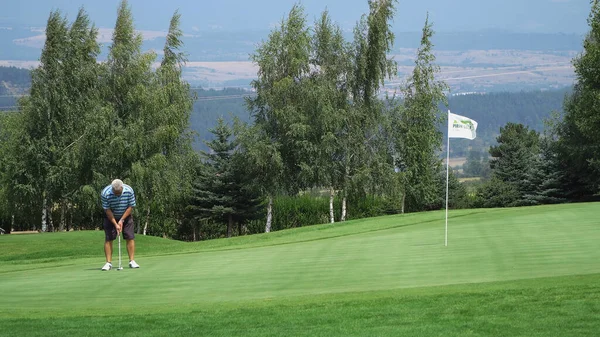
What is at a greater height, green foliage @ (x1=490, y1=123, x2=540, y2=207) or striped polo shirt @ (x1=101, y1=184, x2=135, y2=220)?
striped polo shirt @ (x1=101, y1=184, x2=135, y2=220)

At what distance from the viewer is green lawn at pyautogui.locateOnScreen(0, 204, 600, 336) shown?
963 cm

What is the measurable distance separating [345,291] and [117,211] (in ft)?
18.9

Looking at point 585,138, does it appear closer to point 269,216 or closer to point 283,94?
point 283,94

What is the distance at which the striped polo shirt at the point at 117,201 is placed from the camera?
52.4 ft

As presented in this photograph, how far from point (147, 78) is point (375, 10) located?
12.6 meters

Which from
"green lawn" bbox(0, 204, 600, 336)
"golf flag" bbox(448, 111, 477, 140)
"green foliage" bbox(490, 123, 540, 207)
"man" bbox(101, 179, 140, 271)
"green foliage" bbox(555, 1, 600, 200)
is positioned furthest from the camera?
"green foliage" bbox(490, 123, 540, 207)

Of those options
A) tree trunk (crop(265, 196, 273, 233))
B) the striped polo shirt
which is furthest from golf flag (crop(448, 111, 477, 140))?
tree trunk (crop(265, 196, 273, 233))

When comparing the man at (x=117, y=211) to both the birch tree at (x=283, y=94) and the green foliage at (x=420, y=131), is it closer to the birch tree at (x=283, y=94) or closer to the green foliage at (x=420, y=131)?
the birch tree at (x=283, y=94)

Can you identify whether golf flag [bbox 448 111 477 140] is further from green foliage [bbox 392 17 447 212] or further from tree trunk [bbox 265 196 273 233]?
green foliage [bbox 392 17 447 212]

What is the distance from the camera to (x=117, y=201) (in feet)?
52.8

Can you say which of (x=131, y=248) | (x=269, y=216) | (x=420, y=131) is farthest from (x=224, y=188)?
(x=131, y=248)

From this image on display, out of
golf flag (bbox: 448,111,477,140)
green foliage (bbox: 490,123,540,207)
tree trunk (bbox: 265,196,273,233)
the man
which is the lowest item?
tree trunk (bbox: 265,196,273,233)

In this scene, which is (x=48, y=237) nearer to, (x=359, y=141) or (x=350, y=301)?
(x=350, y=301)

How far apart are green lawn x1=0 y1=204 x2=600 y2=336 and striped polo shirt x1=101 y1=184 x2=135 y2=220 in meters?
1.09
